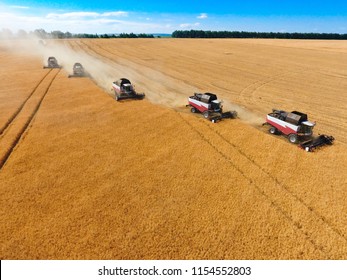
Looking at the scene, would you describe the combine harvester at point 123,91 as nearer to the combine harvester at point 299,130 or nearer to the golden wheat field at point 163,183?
the golden wheat field at point 163,183

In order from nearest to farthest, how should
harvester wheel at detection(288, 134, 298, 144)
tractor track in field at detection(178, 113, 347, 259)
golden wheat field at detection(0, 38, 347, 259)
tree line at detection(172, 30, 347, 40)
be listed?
golden wheat field at detection(0, 38, 347, 259) → tractor track in field at detection(178, 113, 347, 259) → harvester wheel at detection(288, 134, 298, 144) → tree line at detection(172, 30, 347, 40)

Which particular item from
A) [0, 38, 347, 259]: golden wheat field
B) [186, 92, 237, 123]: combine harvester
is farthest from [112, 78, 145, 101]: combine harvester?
[186, 92, 237, 123]: combine harvester

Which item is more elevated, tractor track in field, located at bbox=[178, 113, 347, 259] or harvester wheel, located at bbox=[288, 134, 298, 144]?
harvester wheel, located at bbox=[288, 134, 298, 144]

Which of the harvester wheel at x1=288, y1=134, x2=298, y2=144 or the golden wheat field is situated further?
the harvester wheel at x1=288, y1=134, x2=298, y2=144

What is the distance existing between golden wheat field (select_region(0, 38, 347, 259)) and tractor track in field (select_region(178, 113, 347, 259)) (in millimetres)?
52

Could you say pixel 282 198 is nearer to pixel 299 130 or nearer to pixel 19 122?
pixel 299 130

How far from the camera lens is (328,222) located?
11.3 metres

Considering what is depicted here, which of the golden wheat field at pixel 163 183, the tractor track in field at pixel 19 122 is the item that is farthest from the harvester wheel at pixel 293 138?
the tractor track in field at pixel 19 122

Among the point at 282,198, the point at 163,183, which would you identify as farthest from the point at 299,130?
the point at 163,183

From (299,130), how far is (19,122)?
22.3 meters

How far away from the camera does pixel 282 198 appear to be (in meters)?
12.8

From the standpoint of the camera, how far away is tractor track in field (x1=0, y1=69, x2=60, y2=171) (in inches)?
696

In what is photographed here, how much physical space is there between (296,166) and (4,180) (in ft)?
54.6

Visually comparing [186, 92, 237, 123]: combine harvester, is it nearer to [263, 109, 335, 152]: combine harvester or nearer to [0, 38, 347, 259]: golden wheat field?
[0, 38, 347, 259]: golden wheat field
